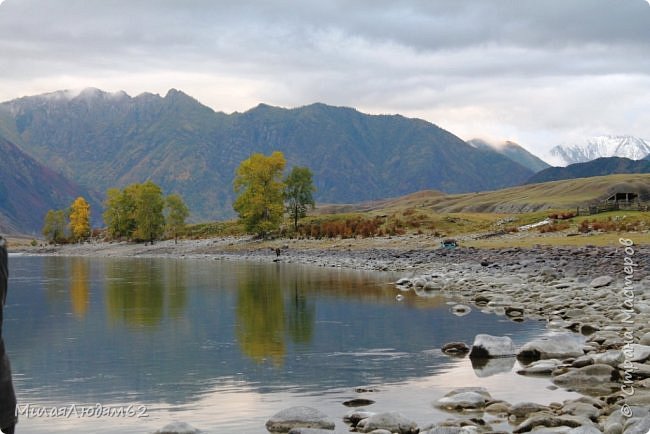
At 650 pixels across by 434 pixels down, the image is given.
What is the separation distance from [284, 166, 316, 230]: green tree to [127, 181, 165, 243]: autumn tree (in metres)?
36.6

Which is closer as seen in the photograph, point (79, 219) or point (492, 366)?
point (492, 366)

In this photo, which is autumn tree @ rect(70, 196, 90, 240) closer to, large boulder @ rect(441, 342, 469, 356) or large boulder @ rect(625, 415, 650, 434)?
large boulder @ rect(441, 342, 469, 356)

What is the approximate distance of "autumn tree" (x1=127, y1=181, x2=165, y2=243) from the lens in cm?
13975

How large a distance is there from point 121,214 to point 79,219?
→ 28207mm

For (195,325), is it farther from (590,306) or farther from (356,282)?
(356,282)

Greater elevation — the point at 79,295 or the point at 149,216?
the point at 149,216

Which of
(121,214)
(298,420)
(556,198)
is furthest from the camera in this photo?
(556,198)

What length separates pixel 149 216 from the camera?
461ft

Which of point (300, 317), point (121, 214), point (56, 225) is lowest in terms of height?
point (300, 317)

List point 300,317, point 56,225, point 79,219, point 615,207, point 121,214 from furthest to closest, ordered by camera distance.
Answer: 1. point 56,225
2. point 79,219
3. point 121,214
4. point 615,207
5. point 300,317

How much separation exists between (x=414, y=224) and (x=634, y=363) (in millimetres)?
79016

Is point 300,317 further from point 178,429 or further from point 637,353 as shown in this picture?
point 178,429

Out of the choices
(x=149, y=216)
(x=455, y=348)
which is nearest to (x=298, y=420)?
(x=455, y=348)

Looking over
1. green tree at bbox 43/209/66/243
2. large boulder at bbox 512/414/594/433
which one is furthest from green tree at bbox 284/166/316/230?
large boulder at bbox 512/414/594/433
